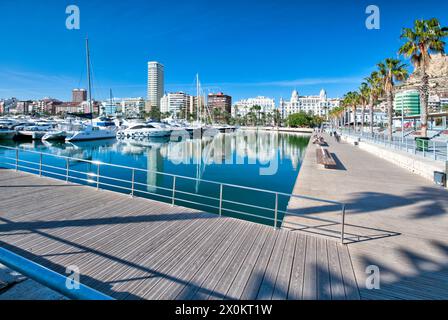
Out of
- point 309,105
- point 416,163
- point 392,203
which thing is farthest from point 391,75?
point 309,105

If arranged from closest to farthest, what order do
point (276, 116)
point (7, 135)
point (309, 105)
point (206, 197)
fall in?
point (206, 197) < point (7, 135) < point (276, 116) < point (309, 105)

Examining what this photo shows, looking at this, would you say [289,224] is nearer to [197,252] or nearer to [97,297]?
[197,252]

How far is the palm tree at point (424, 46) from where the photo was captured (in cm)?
1916

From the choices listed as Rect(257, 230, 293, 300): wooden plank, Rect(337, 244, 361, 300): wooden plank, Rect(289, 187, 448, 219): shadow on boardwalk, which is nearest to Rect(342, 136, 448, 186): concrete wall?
Rect(289, 187, 448, 219): shadow on boardwalk

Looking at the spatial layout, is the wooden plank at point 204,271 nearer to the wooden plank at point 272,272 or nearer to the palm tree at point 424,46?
the wooden plank at point 272,272

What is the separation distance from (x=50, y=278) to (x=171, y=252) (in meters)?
3.07

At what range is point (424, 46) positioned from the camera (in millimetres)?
19641

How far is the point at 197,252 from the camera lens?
462 cm

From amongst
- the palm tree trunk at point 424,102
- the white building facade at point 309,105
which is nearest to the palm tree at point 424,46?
the palm tree trunk at point 424,102

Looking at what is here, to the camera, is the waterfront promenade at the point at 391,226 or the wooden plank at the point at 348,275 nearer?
the wooden plank at the point at 348,275

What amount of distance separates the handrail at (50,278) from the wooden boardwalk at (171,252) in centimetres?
191

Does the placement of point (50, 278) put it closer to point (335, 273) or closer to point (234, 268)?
point (234, 268)
